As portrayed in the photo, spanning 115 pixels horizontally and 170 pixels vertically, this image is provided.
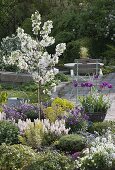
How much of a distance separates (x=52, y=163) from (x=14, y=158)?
1.89 ft

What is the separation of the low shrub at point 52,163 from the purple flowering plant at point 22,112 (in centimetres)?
282

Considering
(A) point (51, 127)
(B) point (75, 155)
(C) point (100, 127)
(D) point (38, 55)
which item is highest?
(D) point (38, 55)

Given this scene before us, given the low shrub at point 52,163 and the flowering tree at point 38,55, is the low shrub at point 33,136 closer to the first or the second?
the flowering tree at point 38,55

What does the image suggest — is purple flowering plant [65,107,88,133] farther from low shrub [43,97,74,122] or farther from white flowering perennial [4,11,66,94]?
white flowering perennial [4,11,66,94]

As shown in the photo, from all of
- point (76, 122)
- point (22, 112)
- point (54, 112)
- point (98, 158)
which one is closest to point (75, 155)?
point (98, 158)

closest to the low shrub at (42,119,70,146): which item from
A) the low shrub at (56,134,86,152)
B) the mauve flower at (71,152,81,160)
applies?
the low shrub at (56,134,86,152)

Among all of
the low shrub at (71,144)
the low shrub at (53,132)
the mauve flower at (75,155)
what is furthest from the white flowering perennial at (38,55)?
the mauve flower at (75,155)

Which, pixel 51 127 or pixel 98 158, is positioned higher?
Result: pixel 51 127

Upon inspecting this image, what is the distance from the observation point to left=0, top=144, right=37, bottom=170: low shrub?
7078 mm

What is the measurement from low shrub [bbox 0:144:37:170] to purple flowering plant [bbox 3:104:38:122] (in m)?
2.45

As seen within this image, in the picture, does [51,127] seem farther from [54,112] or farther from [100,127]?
[100,127]

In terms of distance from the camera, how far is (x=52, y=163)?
6793 millimetres

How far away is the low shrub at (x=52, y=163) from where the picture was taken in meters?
6.77

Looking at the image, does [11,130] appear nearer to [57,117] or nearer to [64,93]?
[57,117]
